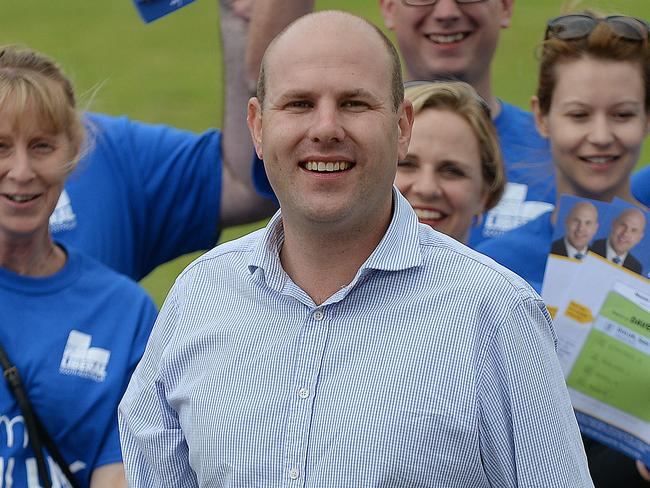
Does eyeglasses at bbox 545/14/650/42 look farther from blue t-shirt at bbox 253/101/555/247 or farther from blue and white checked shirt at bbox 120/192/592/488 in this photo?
blue and white checked shirt at bbox 120/192/592/488

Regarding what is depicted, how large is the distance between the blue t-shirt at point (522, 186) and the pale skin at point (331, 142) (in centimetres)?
134

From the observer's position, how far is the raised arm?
182 inches

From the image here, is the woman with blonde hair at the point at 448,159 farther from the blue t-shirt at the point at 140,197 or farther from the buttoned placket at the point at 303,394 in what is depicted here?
the buttoned placket at the point at 303,394

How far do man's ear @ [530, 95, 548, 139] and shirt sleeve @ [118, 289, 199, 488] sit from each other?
1.49m

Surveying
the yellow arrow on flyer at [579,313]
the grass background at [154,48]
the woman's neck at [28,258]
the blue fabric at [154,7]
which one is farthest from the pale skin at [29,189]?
the grass background at [154,48]

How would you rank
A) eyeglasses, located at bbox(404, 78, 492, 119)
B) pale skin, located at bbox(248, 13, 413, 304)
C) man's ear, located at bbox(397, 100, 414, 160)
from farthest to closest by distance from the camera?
eyeglasses, located at bbox(404, 78, 492, 119)
man's ear, located at bbox(397, 100, 414, 160)
pale skin, located at bbox(248, 13, 413, 304)

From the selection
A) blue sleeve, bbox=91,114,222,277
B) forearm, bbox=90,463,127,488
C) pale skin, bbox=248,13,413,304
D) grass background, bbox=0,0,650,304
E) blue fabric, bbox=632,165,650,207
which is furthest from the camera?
grass background, bbox=0,0,650,304

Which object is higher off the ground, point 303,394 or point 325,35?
point 325,35

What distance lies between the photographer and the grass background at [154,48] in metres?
11.8

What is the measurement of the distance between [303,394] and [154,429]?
420 mm

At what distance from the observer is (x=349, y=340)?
2893mm

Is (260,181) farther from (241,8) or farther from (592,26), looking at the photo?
(592,26)

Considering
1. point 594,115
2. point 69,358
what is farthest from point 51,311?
point 594,115

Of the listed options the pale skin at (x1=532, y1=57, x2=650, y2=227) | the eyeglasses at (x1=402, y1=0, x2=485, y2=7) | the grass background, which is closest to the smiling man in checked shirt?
the pale skin at (x1=532, y1=57, x2=650, y2=227)
